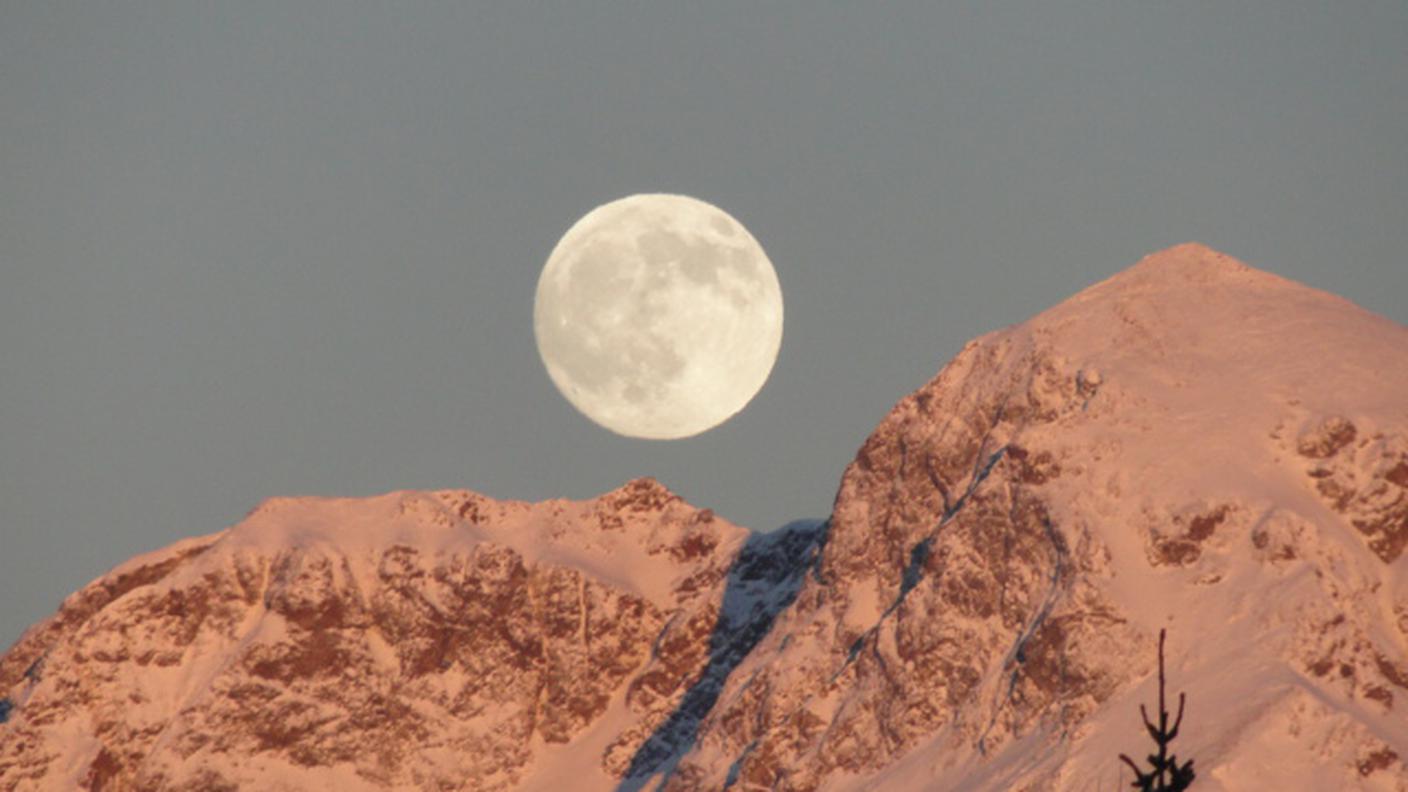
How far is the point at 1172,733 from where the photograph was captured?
8225 cm

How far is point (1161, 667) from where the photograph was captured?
3250 inches

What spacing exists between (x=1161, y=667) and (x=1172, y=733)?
5.63ft
